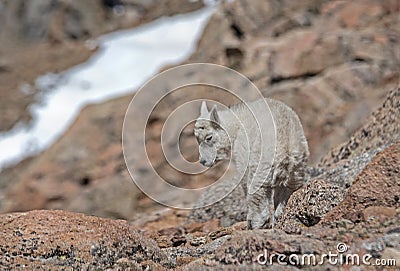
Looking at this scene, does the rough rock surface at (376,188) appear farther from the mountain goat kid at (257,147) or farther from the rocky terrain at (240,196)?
the mountain goat kid at (257,147)

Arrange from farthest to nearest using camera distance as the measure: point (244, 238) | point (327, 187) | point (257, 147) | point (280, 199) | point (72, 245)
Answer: point (327, 187), point (280, 199), point (257, 147), point (72, 245), point (244, 238)

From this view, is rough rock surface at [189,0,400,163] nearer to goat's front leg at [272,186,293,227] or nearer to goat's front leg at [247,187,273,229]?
goat's front leg at [272,186,293,227]

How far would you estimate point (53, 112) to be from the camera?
37.9m

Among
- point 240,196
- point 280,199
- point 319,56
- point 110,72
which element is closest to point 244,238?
point 280,199

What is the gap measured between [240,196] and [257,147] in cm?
592

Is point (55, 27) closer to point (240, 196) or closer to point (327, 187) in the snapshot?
point (240, 196)

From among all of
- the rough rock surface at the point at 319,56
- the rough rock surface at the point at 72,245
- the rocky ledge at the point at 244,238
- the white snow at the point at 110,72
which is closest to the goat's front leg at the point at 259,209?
the rocky ledge at the point at 244,238

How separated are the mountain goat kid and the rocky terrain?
54 centimetres

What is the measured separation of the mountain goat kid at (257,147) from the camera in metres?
8.97

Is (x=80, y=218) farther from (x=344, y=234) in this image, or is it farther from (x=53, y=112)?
(x=53, y=112)

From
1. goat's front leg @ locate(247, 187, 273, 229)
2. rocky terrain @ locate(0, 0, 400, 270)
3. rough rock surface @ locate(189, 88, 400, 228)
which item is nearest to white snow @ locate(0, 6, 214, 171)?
rocky terrain @ locate(0, 0, 400, 270)

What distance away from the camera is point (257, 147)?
8.98 m

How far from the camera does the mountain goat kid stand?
8969mm

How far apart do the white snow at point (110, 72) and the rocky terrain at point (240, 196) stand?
2.56 metres
